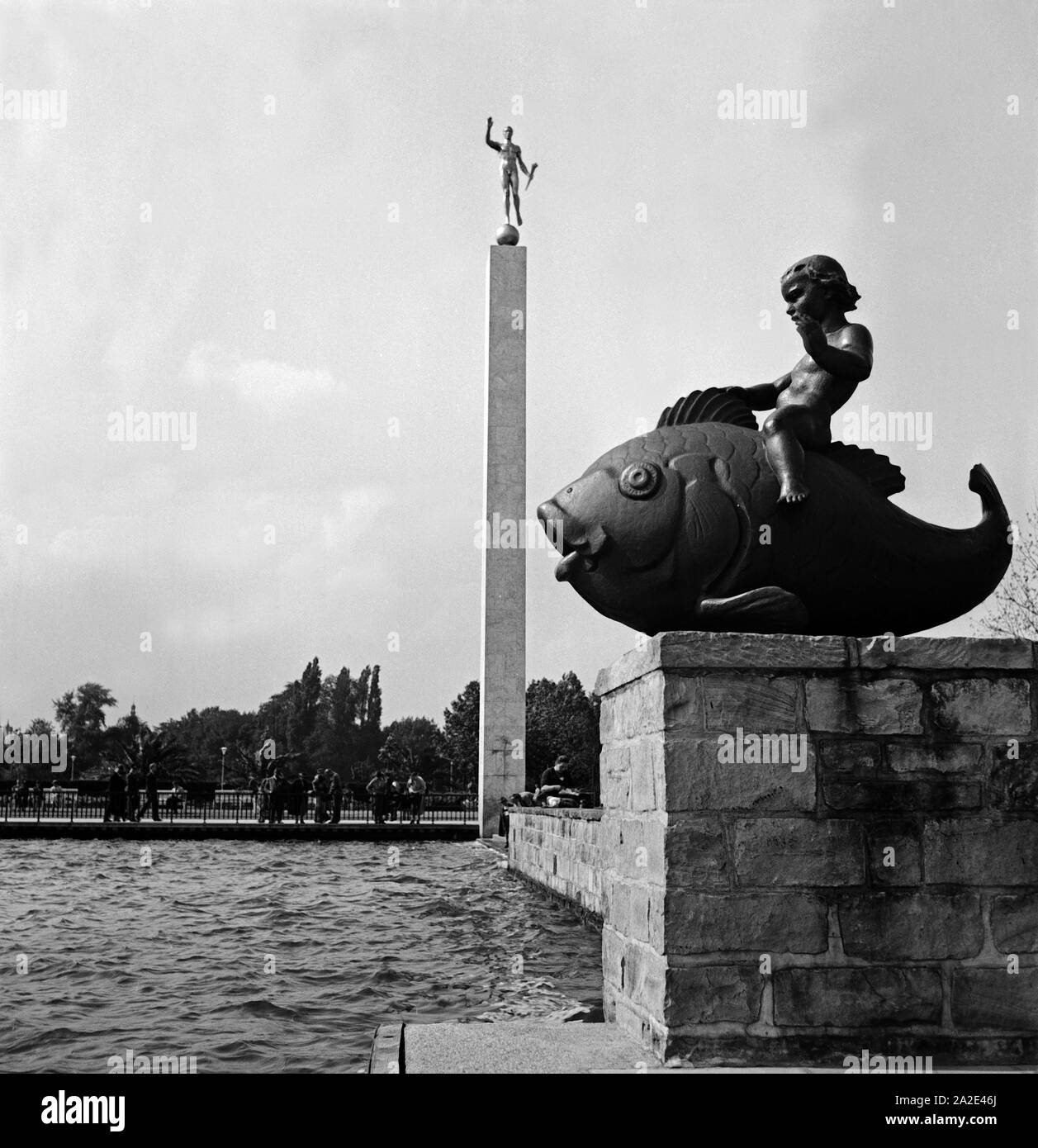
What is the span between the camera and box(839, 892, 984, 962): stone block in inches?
154

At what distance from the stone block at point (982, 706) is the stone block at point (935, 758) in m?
0.07

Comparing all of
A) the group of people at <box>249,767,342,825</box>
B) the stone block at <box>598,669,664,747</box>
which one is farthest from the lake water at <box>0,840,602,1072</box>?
the group of people at <box>249,767,342,825</box>

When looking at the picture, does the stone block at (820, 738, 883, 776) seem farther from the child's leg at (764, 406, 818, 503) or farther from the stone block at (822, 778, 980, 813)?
the child's leg at (764, 406, 818, 503)

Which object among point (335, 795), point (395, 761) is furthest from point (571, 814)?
point (395, 761)

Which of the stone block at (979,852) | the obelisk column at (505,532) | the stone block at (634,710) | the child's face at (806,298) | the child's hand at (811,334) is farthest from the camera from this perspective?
the obelisk column at (505,532)

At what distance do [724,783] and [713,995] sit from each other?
28.5 inches

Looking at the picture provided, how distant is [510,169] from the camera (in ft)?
107

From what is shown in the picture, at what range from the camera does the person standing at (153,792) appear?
29.6 meters

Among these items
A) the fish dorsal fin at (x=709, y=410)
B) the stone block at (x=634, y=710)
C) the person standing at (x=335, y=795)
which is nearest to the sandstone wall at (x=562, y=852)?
the stone block at (x=634, y=710)

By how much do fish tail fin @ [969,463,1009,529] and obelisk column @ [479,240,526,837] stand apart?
2551cm

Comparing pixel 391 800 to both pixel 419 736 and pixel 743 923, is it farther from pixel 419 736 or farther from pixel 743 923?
pixel 419 736

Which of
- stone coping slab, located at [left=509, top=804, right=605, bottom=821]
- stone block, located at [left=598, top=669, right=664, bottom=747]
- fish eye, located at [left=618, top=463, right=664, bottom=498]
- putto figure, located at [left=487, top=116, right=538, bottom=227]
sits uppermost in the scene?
putto figure, located at [left=487, top=116, right=538, bottom=227]

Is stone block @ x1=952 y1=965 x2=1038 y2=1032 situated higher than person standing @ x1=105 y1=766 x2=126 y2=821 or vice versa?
stone block @ x1=952 y1=965 x2=1038 y2=1032

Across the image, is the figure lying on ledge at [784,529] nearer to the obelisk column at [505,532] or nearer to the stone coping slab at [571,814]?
the stone coping slab at [571,814]
